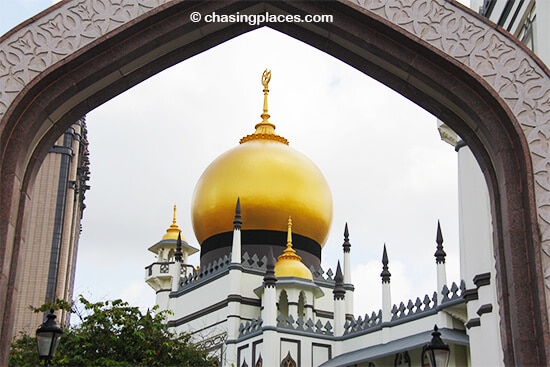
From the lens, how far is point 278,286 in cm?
3027

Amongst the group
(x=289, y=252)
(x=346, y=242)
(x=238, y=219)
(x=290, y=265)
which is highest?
(x=238, y=219)

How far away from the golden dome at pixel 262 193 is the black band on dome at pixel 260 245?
0.59 feet

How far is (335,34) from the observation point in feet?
29.0

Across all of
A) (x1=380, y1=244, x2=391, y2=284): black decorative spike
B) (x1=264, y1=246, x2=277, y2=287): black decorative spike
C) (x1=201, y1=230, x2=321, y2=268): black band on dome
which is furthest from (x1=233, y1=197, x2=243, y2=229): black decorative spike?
(x1=380, y1=244, x2=391, y2=284): black decorative spike

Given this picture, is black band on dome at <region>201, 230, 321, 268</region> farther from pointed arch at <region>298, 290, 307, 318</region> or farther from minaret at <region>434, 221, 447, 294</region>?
minaret at <region>434, 221, 447, 294</region>

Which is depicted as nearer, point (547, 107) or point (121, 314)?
point (547, 107)

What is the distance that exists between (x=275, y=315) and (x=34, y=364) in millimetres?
13969

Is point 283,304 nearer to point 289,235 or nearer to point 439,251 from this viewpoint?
point 289,235

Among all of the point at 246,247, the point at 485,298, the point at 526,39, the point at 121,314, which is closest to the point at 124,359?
the point at 121,314

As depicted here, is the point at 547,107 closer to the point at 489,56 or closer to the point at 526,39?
the point at 489,56

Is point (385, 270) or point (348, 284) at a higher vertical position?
point (348, 284)

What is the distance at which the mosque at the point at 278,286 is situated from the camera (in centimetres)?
2611

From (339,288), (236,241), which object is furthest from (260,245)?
(339,288)

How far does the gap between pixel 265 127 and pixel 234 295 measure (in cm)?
810
